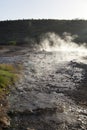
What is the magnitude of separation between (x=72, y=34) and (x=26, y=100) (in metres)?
86.9

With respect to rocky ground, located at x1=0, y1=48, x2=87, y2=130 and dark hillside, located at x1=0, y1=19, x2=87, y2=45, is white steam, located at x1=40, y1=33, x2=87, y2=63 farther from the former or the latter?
rocky ground, located at x1=0, y1=48, x2=87, y2=130

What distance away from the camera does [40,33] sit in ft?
361

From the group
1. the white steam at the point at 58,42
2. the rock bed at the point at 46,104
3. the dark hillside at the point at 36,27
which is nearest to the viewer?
the rock bed at the point at 46,104

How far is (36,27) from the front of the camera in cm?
11831

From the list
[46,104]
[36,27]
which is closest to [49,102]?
[46,104]

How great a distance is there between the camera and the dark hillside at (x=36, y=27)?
11116 cm

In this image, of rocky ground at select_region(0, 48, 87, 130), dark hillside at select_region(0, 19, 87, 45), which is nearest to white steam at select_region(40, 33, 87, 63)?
dark hillside at select_region(0, 19, 87, 45)

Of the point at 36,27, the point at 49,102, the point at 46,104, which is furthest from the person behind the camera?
the point at 36,27

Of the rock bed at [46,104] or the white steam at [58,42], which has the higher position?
the rock bed at [46,104]

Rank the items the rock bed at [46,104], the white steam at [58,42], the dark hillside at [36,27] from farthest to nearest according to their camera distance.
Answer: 1. the dark hillside at [36,27]
2. the white steam at [58,42]
3. the rock bed at [46,104]

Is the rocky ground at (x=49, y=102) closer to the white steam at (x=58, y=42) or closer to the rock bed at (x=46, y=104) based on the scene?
the rock bed at (x=46, y=104)

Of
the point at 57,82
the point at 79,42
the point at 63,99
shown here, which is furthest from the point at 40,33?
the point at 63,99

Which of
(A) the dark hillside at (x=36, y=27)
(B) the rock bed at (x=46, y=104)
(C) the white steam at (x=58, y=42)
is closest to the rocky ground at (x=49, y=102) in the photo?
(B) the rock bed at (x=46, y=104)

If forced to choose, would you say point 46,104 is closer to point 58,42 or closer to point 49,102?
point 49,102
